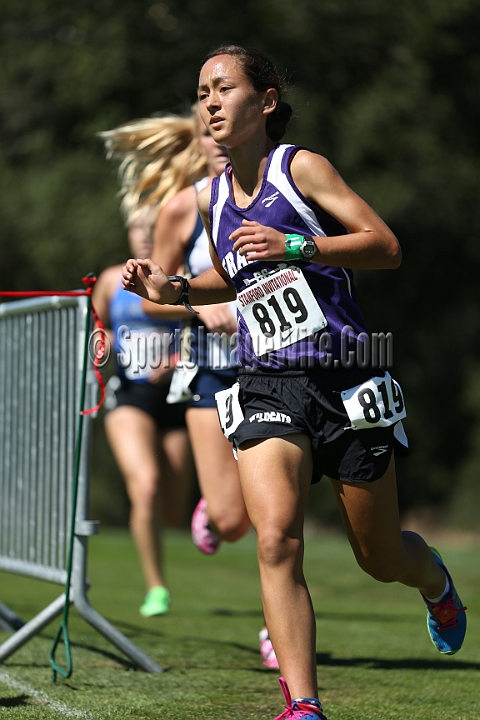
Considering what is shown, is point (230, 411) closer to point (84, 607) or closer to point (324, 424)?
point (324, 424)

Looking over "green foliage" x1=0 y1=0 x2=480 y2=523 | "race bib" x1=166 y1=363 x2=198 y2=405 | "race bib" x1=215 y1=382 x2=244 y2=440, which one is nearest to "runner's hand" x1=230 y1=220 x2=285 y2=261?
"race bib" x1=215 y1=382 x2=244 y2=440

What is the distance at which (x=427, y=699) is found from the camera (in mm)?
3785

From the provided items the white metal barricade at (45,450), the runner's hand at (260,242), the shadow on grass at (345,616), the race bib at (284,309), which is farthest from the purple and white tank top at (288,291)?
the shadow on grass at (345,616)

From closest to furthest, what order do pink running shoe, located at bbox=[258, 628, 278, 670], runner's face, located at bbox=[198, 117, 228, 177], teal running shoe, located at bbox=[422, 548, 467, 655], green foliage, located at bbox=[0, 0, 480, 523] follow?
1. teal running shoe, located at bbox=[422, 548, 467, 655]
2. pink running shoe, located at bbox=[258, 628, 278, 670]
3. runner's face, located at bbox=[198, 117, 228, 177]
4. green foliage, located at bbox=[0, 0, 480, 523]

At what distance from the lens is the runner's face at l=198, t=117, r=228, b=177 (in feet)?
15.7

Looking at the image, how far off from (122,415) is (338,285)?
2.95 metres

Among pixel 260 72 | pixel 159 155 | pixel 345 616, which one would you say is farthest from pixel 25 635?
pixel 345 616

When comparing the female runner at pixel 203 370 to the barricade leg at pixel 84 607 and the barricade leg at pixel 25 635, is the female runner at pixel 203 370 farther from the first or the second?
the barricade leg at pixel 25 635

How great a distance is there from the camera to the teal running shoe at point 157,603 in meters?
5.45

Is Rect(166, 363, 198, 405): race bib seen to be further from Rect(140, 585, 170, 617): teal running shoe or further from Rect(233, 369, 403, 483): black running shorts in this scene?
Rect(233, 369, 403, 483): black running shorts

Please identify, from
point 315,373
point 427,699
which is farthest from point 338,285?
point 427,699

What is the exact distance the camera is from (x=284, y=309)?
320 centimetres

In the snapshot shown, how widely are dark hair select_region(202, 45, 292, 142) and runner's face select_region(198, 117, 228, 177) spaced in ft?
4.11

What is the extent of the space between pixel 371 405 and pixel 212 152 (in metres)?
2.11
